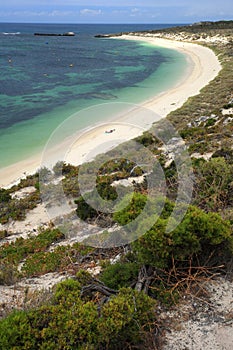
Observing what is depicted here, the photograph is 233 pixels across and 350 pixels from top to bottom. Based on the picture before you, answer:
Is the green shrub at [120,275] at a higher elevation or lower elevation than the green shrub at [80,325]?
lower

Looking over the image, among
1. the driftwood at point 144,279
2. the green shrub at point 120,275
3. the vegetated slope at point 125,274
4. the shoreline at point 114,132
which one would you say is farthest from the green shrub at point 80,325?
the shoreline at point 114,132

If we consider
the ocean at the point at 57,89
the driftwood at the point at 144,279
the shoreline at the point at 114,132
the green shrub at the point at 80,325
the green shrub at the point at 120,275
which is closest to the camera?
the green shrub at the point at 80,325

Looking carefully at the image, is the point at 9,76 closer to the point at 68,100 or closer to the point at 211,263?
the point at 68,100

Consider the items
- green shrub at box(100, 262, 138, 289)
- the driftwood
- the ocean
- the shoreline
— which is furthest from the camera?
the ocean

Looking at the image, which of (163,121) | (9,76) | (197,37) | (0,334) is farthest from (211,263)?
(197,37)

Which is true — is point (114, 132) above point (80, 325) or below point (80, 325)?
below

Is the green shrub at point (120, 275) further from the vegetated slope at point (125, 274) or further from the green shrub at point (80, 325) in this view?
the green shrub at point (80, 325)

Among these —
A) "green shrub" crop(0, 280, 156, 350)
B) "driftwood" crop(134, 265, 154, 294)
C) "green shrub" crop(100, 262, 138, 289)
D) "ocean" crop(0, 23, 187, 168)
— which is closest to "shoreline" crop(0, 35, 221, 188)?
"ocean" crop(0, 23, 187, 168)

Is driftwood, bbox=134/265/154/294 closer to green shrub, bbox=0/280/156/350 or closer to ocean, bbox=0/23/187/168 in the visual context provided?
green shrub, bbox=0/280/156/350

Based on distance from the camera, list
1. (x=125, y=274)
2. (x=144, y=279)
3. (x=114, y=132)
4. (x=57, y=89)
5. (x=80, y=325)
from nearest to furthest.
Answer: (x=80, y=325) → (x=144, y=279) → (x=125, y=274) → (x=114, y=132) → (x=57, y=89)

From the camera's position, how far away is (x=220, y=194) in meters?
7.00

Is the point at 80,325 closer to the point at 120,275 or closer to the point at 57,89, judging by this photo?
the point at 120,275

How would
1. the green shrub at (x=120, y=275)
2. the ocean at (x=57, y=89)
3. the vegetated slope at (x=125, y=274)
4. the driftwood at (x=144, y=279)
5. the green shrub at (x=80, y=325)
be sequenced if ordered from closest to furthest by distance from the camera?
1. the green shrub at (x=80, y=325)
2. the vegetated slope at (x=125, y=274)
3. the driftwood at (x=144, y=279)
4. the green shrub at (x=120, y=275)
5. the ocean at (x=57, y=89)

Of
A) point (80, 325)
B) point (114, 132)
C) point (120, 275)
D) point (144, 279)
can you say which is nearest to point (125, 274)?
point (120, 275)
